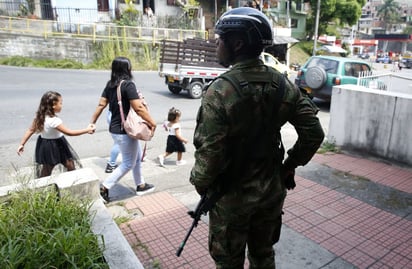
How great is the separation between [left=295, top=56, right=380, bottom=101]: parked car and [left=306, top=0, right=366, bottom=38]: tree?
83.5ft

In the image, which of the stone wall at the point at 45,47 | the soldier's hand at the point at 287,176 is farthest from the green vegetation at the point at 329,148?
the stone wall at the point at 45,47

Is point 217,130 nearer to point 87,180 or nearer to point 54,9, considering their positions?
point 87,180

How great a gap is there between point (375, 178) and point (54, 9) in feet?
77.9

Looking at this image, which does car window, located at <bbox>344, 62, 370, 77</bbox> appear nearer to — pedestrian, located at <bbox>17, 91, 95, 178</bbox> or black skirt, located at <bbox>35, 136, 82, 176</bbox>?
pedestrian, located at <bbox>17, 91, 95, 178</bbox>

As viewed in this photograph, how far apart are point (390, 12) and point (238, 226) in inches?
4404

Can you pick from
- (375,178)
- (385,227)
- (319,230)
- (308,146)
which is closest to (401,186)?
(375,178)

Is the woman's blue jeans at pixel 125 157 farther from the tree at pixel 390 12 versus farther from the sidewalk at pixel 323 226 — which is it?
the tree at pixel 390 12

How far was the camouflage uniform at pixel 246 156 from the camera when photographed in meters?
1.84

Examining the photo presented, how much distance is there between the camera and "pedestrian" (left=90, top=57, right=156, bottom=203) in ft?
12.7

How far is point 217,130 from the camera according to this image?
5.97 ft

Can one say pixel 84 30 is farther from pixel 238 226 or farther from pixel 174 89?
pixel 238 226

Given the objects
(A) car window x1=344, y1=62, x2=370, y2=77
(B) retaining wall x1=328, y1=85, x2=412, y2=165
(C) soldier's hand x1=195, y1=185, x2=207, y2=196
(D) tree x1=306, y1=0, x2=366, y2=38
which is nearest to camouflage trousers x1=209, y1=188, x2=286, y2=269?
(C) soldier's hand x1=195, y1=185, x2=207, y2=196

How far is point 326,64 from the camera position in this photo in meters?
10.8

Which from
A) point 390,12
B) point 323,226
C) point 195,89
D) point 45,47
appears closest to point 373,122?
point 323,226
